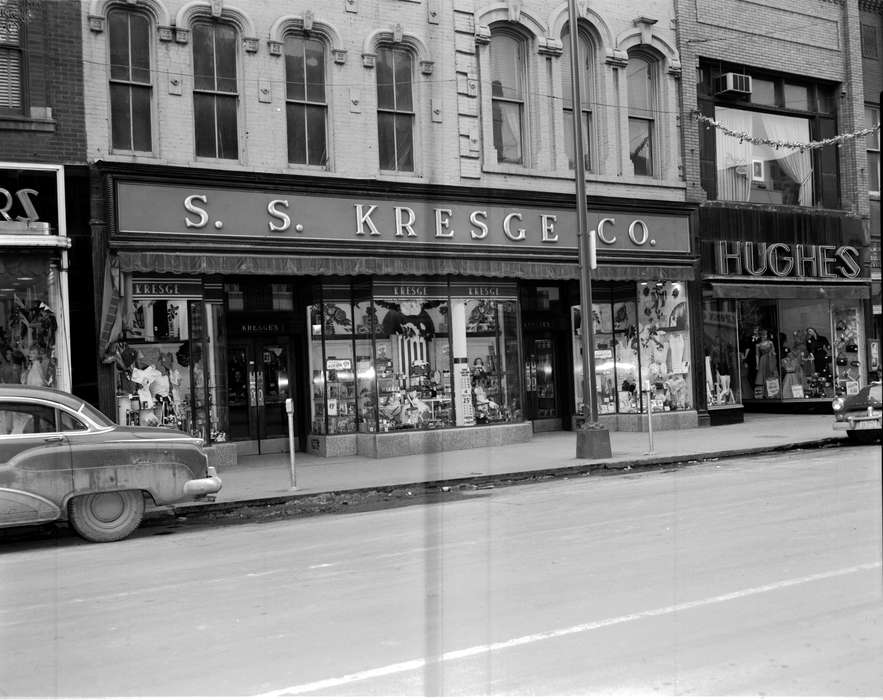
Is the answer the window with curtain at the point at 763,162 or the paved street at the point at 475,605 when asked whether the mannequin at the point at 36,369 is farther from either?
the window with curtain at the point at 763,162

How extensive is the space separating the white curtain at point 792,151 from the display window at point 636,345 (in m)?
5.23

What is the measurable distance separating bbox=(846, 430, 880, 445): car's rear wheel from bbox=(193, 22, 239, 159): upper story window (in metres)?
12.2

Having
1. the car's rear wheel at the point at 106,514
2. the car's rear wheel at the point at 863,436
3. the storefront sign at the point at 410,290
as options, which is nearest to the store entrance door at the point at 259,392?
the storefront sign at the point at 410,290

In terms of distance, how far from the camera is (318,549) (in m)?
9.88

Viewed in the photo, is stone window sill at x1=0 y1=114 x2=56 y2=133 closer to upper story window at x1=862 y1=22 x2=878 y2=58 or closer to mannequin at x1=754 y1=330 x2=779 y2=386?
mannequin at x1=754 y1=330 x2=779 y2=386

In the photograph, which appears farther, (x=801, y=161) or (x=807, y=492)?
(x=801, y=161)

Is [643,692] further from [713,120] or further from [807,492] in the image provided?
[713,120]

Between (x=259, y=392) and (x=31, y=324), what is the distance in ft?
15.9

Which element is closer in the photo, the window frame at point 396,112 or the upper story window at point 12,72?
A: the upper story window at point 12,72

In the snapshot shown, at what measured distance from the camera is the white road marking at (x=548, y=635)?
5363mm

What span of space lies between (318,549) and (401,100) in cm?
1167

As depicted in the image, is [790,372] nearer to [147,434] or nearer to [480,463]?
[480,463]

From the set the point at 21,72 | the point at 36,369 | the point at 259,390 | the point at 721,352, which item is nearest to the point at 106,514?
the point at 36,369

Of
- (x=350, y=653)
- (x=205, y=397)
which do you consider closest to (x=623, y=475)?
(x=205, y=397)
